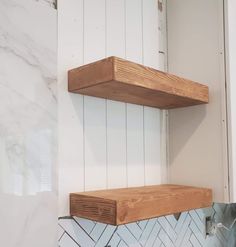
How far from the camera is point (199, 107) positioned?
1.22m

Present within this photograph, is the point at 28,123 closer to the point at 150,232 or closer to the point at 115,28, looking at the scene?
the point at 115,28

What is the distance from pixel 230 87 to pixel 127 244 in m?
0.70

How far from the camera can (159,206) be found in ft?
3.08

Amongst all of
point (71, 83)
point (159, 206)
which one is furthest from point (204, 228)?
point (71, 83)

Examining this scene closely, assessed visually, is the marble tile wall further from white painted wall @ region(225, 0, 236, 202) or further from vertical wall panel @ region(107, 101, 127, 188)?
white painted wall @ region(225, 0, 236, 202)

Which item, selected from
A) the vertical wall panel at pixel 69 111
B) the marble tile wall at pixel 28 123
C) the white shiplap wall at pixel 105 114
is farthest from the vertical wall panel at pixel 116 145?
the marble tile wall at pixel 28 123

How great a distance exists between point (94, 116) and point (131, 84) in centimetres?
21

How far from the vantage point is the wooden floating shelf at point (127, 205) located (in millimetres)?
815

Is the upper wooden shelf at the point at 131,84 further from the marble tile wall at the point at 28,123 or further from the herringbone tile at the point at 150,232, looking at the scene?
the herringbone tile at the point at 150,232

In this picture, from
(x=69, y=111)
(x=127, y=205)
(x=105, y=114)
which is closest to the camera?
(x=127, y=205)

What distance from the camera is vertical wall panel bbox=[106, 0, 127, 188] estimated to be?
1.08 metres

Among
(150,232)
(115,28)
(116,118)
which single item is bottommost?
(150,232)

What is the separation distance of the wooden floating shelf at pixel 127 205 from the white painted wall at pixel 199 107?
165 mm

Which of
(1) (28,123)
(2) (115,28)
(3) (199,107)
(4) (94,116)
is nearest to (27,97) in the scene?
(1) (28,123)
